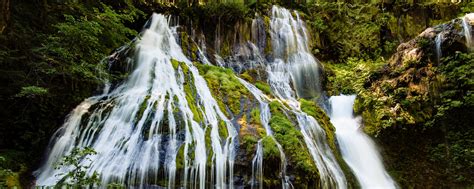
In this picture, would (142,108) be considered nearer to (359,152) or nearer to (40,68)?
(40,68)

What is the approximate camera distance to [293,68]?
12477mm

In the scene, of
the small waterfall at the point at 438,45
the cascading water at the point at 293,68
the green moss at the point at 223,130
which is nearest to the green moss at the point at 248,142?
the green moss at the point at 223,130

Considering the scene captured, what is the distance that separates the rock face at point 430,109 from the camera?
341 inches

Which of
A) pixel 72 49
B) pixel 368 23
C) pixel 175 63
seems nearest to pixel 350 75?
pixel 368 23

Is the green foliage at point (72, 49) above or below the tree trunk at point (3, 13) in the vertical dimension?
below

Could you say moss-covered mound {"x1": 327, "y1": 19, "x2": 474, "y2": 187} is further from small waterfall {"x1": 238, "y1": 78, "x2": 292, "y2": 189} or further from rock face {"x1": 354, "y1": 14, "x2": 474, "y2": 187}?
small waterfall {"x1": 238, "y1": 78, "x2": 292, "y2": 189}

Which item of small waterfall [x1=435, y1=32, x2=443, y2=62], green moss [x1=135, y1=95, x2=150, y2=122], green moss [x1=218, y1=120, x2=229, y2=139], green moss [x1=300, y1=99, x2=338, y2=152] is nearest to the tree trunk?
green moss [x1=135, y1=95, x2=150, y2=122]

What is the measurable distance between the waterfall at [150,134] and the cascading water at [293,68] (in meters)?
2.32

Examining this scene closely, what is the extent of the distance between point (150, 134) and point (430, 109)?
27.6 ft

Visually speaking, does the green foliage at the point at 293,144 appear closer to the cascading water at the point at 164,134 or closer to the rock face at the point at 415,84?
the cascading water at the point at 164,134

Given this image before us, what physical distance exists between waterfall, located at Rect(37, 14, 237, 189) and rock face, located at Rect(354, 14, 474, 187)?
5250 millimetres

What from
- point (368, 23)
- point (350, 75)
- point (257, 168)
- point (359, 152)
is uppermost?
point (368, 23)

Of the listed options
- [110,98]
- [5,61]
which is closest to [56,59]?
[5,61]

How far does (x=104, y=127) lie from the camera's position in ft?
22.1
